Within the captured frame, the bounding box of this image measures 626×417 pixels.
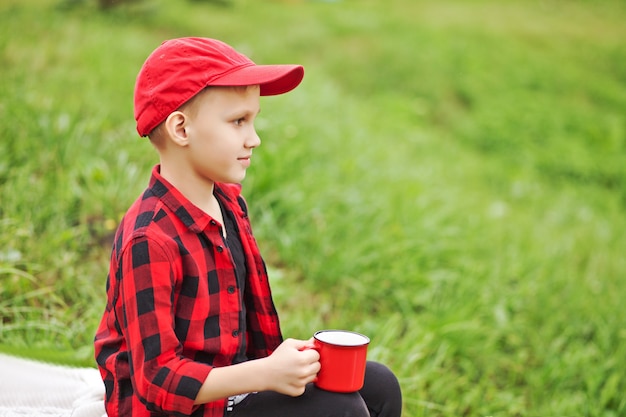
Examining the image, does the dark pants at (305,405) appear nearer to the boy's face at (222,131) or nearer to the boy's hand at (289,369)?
the boy's hand at (289,369)

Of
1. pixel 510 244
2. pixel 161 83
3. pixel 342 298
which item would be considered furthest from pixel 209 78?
pixel 510 244

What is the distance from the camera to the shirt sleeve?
1342mm

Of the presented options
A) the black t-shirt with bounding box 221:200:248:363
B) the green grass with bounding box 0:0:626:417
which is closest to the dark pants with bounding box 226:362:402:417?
the black t-shirt with bounding box 221:200:248:363

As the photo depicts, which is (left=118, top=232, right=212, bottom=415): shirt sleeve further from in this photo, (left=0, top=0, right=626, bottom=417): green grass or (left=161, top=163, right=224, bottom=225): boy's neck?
(left=0, top=0, right=626, bottom=417): green grass

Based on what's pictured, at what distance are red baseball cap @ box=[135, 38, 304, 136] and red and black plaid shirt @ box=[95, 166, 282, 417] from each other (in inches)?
6.7

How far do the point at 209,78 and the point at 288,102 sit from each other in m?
3.40

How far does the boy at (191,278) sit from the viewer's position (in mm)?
1358

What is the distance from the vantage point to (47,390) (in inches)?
78.5

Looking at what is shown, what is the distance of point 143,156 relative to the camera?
3.40 metres

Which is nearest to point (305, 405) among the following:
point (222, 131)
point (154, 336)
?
point (154, 336)

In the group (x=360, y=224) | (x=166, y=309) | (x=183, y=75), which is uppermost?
(x=183, y=75)

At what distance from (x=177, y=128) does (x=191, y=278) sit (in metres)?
0.34

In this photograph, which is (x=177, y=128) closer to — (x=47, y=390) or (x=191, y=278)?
(x=191, y=278)

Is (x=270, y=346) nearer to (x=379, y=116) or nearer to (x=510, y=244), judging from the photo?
(x=510, y=244)
